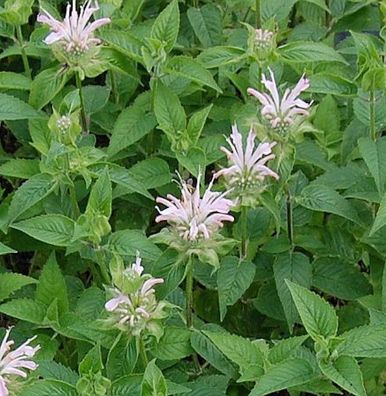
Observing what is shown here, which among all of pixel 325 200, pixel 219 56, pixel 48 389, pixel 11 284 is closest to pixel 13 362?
pixel 48 389

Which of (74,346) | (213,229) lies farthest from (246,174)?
(74,346)

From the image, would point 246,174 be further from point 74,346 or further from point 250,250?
point 74,346

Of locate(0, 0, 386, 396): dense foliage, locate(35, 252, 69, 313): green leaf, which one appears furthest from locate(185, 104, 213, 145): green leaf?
locate(35, 252, 69, 313): green leaf

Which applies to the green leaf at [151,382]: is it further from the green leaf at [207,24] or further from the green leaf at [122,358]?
the green leaf at [207,24]

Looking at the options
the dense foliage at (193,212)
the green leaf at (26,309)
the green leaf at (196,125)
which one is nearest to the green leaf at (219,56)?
the dense foliage at (193,212)

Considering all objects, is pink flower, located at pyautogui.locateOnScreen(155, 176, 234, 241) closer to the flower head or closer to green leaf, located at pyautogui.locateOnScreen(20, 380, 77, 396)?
the flower head

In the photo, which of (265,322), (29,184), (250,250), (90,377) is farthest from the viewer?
(265,322)
